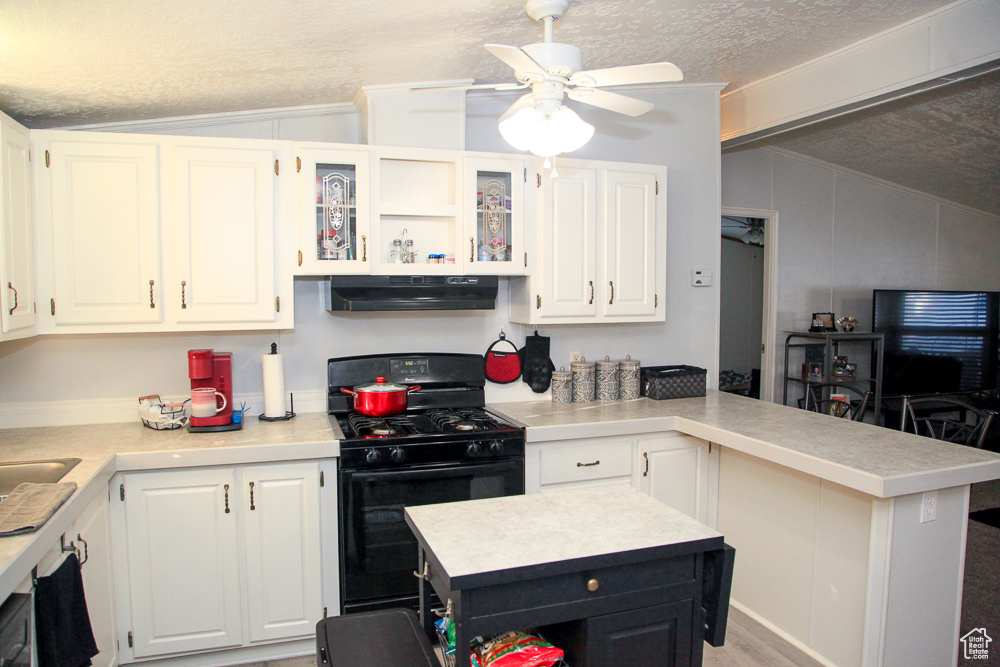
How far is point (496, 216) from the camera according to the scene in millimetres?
3092

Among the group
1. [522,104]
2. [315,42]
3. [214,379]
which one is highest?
[315,42]

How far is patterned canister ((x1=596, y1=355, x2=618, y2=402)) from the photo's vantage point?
11.5 feet

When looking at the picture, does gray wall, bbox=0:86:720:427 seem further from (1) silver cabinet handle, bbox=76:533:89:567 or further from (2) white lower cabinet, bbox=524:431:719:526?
(1) silver cabinet handle, bbox=76:533:89:567

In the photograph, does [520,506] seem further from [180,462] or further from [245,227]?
[245,227]

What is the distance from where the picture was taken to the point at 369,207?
2850 millimetres

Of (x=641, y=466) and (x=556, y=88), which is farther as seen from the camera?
(x=641, y=466)

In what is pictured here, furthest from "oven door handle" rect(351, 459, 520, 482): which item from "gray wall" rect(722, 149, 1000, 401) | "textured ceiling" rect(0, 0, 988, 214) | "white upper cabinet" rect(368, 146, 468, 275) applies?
"gray wall" rect(722, 149, 1000, 401)

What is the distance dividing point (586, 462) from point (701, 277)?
1490mm

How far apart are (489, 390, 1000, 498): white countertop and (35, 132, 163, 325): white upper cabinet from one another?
1726 mm

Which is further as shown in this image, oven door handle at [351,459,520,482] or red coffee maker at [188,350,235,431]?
red coffee maker at [188,350,235,431]

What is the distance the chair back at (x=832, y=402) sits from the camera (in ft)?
15.7

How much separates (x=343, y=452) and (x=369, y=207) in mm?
1088

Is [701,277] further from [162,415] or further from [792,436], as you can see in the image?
[162,415]

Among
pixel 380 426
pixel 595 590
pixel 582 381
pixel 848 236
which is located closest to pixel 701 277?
pixel 582 381
